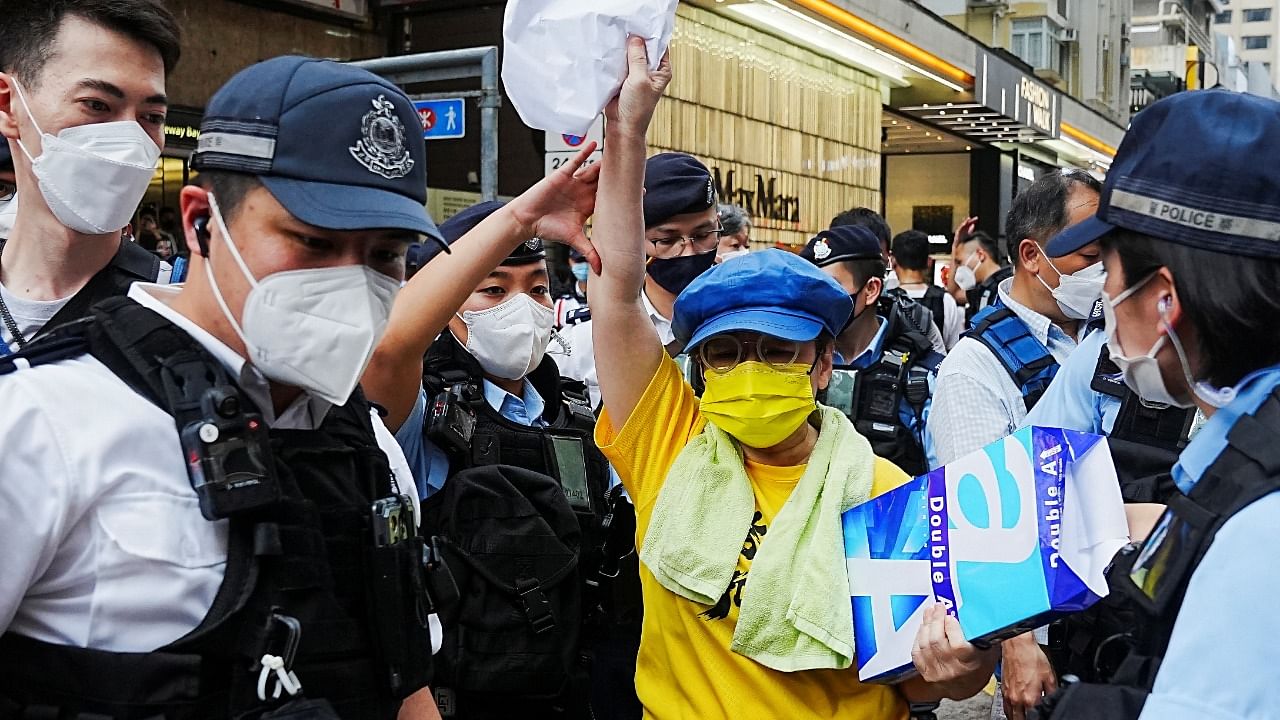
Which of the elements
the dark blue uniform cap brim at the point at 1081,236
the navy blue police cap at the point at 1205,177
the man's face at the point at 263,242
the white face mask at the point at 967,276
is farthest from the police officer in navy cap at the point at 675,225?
the white face mask at the point at 967,276

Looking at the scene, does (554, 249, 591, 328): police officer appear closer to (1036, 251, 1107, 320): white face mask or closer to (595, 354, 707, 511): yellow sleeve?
(1036, 251, 1107, 320): white face mask

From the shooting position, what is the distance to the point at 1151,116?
68.1 inches

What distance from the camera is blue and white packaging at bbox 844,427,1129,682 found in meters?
2.06

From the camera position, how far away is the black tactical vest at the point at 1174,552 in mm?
1457

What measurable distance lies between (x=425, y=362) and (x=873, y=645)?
1489 millimetres

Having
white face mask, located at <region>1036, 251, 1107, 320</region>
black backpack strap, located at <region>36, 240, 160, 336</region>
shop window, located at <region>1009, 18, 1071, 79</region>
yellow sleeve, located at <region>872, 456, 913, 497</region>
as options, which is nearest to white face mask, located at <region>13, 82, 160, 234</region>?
black backpack strap, located at <region>36, 240, 160, 336</region>

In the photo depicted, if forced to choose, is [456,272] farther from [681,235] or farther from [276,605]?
[681,235]

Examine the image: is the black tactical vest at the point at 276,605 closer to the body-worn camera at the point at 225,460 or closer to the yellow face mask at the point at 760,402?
the body-worn camera at the point at 225,460

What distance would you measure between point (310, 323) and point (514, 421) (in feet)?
4.86

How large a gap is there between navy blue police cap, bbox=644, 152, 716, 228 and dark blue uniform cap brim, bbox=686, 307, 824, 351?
50.6 inches

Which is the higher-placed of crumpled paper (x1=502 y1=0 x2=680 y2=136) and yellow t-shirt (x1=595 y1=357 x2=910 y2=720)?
crumpled paper (x1=502 y1=0 x2=680 y2=136)

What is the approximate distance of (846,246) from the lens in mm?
5496

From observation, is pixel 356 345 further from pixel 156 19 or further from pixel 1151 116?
pixel 156 19

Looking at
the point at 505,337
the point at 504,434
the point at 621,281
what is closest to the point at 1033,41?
the point at 505,337
